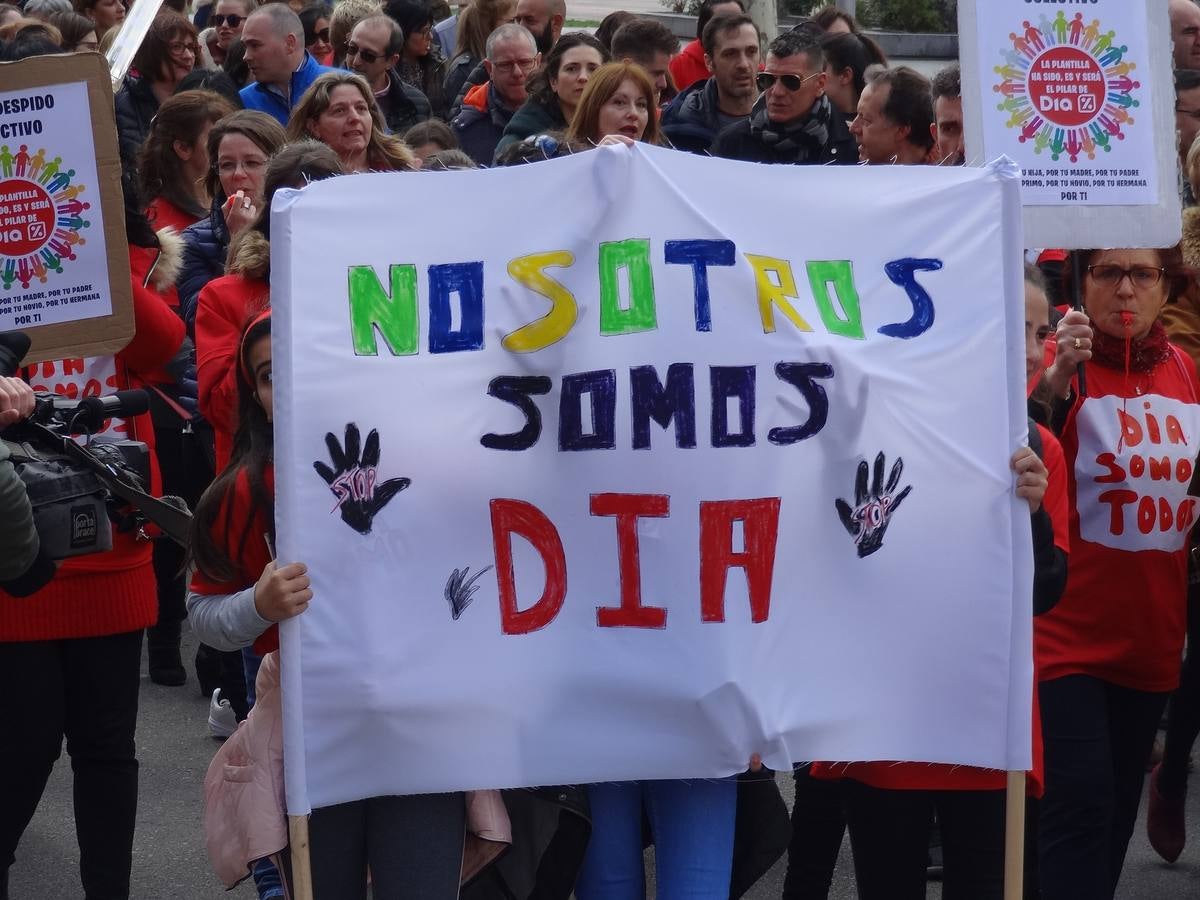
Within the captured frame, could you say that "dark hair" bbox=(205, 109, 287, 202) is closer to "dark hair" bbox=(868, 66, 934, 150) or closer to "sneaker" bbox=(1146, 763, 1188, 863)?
"dark hair" bbox=(868, 66, 934, 150)

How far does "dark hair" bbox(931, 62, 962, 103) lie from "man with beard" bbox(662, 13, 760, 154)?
150 cm

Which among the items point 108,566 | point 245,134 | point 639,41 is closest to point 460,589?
point 108,566

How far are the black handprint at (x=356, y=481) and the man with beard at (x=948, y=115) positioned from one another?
2881mm

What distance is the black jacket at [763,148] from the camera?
634 cm

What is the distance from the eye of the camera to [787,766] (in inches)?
117

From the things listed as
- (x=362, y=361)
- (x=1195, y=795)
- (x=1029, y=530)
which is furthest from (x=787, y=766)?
(x=1195, y=795)

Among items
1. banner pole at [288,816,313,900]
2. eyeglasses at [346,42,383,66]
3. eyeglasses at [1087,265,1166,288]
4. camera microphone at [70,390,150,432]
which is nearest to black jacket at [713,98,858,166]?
eyeglasses at [346,42,383,66]

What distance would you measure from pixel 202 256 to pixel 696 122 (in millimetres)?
2597

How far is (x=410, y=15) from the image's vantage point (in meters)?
9.25

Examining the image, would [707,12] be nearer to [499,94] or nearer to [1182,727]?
[499,94]

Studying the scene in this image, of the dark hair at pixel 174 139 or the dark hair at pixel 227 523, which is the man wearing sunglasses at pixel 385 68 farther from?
the dark hair at pixel 227 523

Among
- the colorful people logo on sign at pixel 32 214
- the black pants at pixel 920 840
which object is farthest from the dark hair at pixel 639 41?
the black pants at pixel 920 840

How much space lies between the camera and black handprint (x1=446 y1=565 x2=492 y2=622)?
295 centimetres

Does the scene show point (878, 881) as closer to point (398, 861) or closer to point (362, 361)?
point (398, 861)
